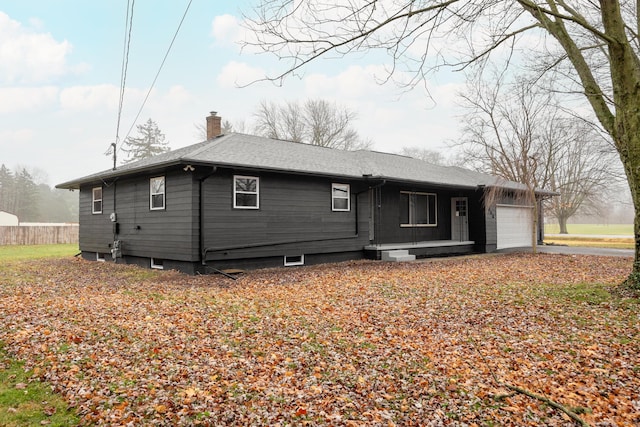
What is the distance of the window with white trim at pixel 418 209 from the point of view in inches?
657

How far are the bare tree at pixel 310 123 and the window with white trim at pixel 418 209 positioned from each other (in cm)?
2090

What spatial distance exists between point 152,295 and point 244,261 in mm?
3843

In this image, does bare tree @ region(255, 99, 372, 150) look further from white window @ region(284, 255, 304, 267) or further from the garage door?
white window @ region(284, 255, 304, 267)

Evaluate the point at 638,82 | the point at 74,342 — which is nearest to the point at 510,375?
the point at 74,342

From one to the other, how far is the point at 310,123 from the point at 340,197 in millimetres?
25199

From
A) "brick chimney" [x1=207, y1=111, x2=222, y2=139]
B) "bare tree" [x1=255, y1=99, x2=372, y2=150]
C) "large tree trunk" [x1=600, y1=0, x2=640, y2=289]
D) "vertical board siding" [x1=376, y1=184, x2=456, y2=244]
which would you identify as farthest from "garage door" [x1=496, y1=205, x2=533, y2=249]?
"bare tree" [x1=255, y1=99, x2=372, y2=150]

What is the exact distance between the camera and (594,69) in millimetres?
12492

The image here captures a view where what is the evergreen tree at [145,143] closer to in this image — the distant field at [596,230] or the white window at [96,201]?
the white window at [96,201]

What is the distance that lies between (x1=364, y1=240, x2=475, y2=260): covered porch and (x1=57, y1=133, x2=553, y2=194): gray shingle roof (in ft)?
8.43

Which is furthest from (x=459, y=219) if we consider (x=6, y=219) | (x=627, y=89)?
(x=6, y=219)

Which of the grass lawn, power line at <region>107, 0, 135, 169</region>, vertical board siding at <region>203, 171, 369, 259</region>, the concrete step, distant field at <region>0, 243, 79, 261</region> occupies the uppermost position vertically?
power line at <region>107, 0, 135, 169</region>

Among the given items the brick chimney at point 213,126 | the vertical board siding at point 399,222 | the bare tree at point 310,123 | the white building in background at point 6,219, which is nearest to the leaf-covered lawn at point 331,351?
the vertical board siding at point 399,222

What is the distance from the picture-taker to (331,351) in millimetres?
4703

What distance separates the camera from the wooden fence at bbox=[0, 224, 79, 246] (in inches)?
927
